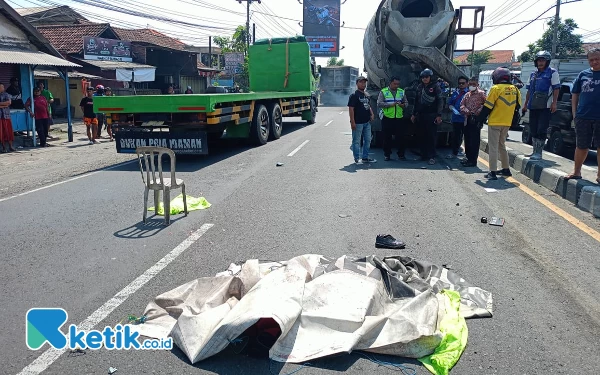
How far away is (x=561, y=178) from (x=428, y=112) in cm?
317

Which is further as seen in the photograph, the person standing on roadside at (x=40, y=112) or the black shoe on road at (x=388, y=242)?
the person standing on roadside at (x=40, y=112)

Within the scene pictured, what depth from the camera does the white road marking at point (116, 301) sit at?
3.09m

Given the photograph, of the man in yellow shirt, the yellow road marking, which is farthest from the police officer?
the yellow road marking

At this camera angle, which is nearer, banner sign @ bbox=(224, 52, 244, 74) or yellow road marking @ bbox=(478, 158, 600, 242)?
yellow road marking @ bbox=(478, 158, 600, 242)

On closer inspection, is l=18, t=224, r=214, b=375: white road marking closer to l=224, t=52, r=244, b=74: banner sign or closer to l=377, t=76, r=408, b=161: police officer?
l=377, t=76, r=408, b=161: police officer

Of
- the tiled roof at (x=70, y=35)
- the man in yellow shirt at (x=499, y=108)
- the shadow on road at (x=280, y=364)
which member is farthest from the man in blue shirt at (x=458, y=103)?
the tiled roof at (x=70, y=35)

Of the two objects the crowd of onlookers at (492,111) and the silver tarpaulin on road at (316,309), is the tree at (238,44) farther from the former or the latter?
the silver tarpaulin on road at (316,309)

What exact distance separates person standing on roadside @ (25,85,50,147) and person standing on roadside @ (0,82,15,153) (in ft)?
3.64

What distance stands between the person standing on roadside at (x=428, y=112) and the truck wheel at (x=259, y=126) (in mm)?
4413

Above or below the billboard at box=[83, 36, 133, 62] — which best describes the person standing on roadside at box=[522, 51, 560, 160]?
below

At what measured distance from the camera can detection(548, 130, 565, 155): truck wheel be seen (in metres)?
11.3

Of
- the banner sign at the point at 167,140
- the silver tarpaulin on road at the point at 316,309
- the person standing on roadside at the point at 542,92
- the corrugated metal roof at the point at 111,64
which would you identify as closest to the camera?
the silver tarpaulin on road at the point at 316,309

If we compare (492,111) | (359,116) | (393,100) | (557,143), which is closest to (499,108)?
(492,111)

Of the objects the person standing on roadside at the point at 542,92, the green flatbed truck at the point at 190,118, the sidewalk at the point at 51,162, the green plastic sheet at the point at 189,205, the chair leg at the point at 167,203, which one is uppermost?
the person standing on roadside at the point at 542,92
